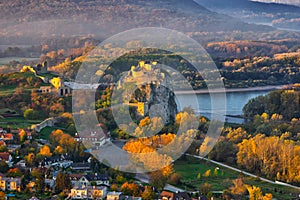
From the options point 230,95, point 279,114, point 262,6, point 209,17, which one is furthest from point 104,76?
point 262,6

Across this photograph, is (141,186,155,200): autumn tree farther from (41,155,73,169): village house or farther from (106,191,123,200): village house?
(41,155,73,169): village house

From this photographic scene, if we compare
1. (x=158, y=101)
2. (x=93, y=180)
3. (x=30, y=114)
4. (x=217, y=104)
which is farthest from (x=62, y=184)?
(x=217, y=104)

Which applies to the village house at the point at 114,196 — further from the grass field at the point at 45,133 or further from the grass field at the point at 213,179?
the grass field at the point at 45,133

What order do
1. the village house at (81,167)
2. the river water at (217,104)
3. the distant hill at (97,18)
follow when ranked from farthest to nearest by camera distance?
the distant hill at (97,18) → the river water at (217,104) → the village house at (81,167)

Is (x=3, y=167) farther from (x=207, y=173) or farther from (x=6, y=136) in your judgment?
(x=207, y=173)

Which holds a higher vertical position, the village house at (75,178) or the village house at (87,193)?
the village house at (75,178)

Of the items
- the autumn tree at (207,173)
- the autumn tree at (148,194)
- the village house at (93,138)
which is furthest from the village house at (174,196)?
the village house at (93,138)
